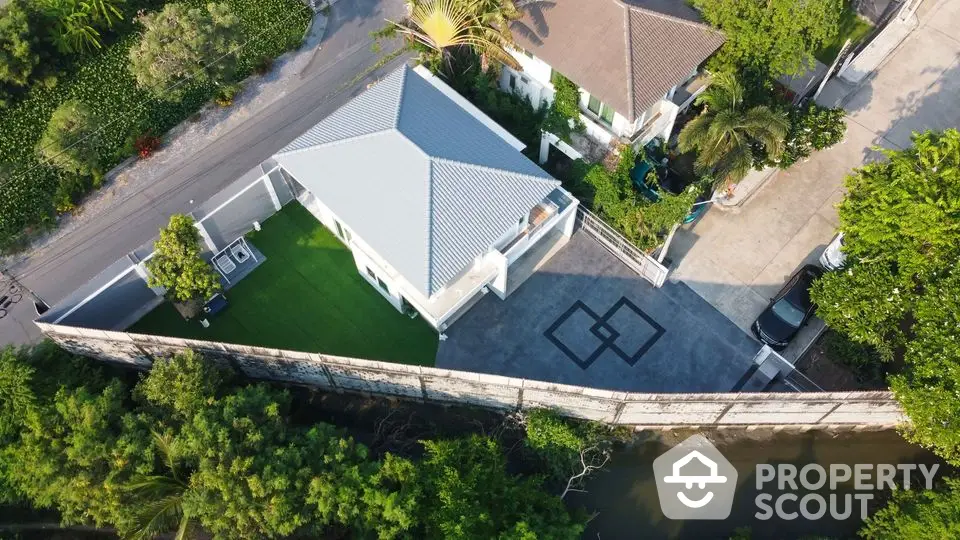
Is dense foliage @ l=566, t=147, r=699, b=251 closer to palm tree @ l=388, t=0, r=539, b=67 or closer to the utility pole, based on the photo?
palm tree @ l=388, t=0, r=539, b=67

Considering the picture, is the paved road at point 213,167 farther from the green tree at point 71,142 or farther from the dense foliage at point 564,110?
the dense foliage at point 564,110

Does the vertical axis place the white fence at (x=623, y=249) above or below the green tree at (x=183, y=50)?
below

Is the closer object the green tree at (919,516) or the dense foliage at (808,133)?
the green tree at (919,516)

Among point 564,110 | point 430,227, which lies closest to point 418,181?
point 430,227

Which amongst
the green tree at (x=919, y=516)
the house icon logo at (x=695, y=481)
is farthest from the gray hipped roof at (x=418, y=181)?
the green tree at (x=919, y=516)

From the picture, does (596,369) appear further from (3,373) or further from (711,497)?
(3,373)

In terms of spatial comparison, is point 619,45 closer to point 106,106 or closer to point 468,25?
point 468,25

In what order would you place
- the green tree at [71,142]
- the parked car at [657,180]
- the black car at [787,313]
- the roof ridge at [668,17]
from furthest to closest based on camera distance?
1. the green tree at [71,142]
2. the parked car at [657,180]
3. the roof ridge at [668,17]
4. the black car at [787,313]
